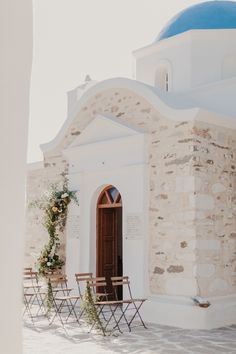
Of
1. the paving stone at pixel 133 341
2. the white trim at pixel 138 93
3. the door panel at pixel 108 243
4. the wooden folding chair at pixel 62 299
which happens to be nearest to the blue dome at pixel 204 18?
the white trim at pixel 138 93

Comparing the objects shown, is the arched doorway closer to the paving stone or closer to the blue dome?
the paving stone

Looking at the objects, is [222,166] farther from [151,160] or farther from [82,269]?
[82,269]

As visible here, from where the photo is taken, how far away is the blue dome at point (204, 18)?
11.5m

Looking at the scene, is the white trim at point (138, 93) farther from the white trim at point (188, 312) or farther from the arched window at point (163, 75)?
the white trim at point (188, 312)

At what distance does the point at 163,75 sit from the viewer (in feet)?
38.6

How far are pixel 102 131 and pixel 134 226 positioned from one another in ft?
7.12

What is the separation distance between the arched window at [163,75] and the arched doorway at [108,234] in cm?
348

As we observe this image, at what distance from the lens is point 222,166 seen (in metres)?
8.28

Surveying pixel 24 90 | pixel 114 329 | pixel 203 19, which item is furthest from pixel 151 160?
pixel 24 90

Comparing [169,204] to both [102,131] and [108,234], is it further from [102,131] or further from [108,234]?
[102,131]

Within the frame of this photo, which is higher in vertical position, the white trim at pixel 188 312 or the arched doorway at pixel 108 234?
the arched doorway at pixel 108 234

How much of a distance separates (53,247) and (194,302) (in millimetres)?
3654

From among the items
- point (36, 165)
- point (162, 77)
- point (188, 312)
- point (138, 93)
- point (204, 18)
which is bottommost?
point (188, 312)

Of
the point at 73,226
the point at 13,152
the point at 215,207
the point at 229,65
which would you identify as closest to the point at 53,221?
the point at 73,226
